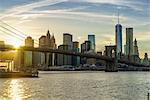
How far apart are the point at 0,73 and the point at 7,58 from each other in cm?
1308

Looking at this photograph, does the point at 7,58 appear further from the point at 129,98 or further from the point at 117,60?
the point at 129,98

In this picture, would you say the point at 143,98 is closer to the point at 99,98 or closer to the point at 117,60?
the point at 99,98

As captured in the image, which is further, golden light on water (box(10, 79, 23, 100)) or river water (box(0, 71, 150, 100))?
golden light on water (box(10, 79, 23, 100))

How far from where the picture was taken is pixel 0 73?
8950cm

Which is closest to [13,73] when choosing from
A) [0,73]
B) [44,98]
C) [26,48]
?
[0,73]

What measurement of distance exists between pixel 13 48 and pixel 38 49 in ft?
34.6

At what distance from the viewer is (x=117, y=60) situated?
148000 millimetres

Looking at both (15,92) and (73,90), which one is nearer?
(15,92)

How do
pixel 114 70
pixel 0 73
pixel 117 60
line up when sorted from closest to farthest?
pixel 0 73 < pixel 117 60 < pixel 114 70

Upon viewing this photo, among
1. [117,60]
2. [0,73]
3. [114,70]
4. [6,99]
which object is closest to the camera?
[6,99]

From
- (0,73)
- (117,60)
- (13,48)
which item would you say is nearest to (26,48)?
(13,48)

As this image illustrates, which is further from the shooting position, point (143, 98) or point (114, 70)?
point (114, 70)

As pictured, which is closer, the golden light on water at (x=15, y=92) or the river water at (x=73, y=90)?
the river water at (x=73, y=90)

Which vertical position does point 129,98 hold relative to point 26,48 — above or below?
below
